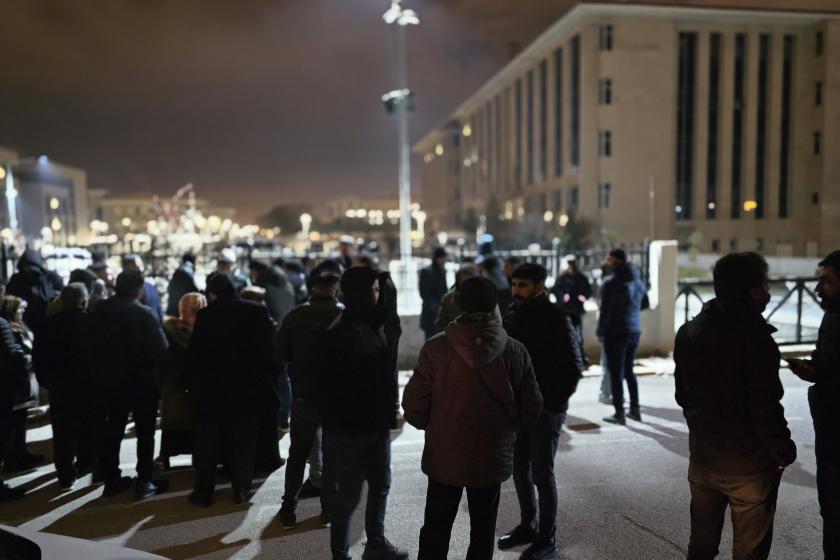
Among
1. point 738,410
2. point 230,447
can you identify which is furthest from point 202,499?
point 738,410

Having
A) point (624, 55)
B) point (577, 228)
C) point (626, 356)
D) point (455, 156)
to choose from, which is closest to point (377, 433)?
point (626, 356)

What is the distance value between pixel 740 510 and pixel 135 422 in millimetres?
4469

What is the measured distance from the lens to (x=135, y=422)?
16.9 feet

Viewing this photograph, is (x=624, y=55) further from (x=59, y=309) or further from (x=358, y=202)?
(x=358, y=202)

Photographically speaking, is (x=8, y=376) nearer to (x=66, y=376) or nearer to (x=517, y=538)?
(x=66, y=376)

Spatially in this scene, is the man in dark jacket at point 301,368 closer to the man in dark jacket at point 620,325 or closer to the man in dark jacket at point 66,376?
the man in dark jacket at point 66,376

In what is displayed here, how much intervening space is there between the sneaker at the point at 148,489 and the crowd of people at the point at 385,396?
0.01m

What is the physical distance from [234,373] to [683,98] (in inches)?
2136

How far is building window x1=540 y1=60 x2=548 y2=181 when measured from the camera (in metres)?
59.0

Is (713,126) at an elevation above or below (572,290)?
above

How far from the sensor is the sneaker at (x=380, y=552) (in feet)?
13.1

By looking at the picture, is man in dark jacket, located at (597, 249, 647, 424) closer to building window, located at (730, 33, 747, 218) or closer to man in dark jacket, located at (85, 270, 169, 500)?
man in dark jacket, located at (85, 270, 169, 500)

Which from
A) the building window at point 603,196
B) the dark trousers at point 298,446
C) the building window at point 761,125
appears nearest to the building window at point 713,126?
the building window at point 761,125

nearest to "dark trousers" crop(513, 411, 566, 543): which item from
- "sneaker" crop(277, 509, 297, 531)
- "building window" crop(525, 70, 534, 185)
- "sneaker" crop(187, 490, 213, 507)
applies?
"sneaker" crop(277, 509, 297, 531)
